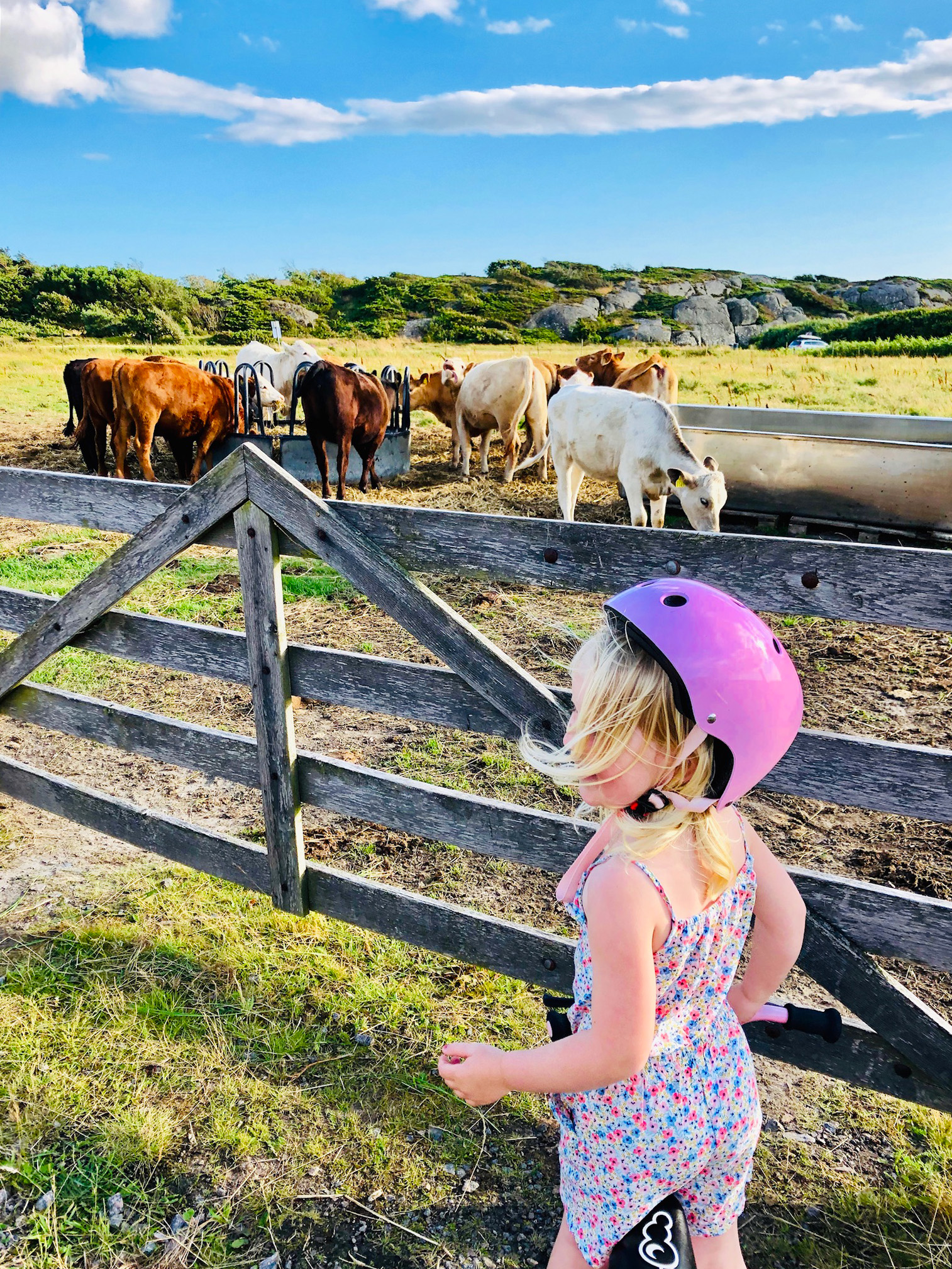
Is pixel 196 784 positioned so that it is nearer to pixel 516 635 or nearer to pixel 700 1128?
pixel 516 635

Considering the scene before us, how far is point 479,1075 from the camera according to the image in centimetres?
130

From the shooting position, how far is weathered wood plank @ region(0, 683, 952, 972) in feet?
6.77

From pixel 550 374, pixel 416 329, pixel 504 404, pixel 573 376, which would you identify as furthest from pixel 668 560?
pixel 416 329

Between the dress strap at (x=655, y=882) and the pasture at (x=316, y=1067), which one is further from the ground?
the dress strap at (x=655, y=882)

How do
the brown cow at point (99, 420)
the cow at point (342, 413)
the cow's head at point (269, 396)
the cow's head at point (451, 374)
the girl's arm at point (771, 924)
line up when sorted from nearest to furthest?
1. the girl's arm at point (771, 924)
2. the cow at point (342, 413)
3. the brown cow at point (99, 420)
4. the cow's head at point (451, 374)
5. the cow's head at point (269, 396)

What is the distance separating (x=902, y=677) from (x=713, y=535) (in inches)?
186

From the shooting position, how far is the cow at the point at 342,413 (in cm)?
1077

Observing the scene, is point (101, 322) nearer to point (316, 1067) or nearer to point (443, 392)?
point (443, 392)

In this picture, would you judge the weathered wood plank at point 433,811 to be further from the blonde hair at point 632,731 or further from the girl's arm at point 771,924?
the blonde hair at point 632,731

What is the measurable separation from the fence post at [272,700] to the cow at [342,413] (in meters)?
8.58

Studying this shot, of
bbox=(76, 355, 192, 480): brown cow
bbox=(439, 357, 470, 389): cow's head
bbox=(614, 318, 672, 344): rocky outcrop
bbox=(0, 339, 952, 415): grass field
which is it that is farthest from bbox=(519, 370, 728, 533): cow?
bbox=(614, 318, 672, 344): rocky outcrop

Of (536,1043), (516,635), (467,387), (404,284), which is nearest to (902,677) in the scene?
(516,635)

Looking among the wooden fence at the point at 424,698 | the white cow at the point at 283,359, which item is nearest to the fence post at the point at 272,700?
the wooden fence at the point at 424,698

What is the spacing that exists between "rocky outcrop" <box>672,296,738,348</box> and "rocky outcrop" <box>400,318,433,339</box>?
1008 inches
